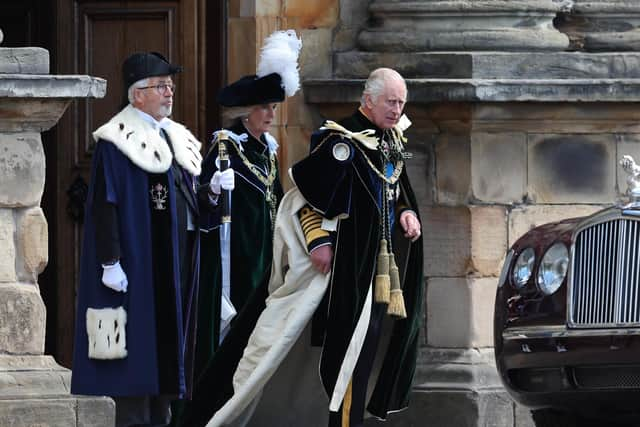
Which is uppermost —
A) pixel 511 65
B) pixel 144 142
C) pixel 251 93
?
pixel 511 65

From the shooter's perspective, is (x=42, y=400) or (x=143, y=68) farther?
(x=143, y=68)

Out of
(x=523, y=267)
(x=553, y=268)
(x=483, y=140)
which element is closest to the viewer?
(x=553, y=268)

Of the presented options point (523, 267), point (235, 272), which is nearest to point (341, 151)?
point (235, 272)

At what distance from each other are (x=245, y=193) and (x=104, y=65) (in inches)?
67.8

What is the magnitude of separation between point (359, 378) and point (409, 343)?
15.1 inches

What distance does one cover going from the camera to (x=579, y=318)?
10273mm

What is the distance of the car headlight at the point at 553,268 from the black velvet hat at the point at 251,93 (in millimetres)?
2307

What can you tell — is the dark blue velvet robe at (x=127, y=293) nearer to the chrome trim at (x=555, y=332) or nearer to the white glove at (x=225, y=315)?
the white glove at (x=225, y=315)

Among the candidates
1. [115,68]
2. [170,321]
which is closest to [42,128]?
[170,321]

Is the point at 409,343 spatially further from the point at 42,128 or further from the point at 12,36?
the point at 12,36

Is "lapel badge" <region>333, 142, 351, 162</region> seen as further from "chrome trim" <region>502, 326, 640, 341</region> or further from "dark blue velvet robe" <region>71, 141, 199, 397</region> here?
"chrome trim" <region>502, 326, 640, 341</region>

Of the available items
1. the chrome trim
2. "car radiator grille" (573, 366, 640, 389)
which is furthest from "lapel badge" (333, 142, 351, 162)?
"car radiator grille" (573, 366, 640, 389)

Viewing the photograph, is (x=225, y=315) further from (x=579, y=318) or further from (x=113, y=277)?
(x=579, y=318)

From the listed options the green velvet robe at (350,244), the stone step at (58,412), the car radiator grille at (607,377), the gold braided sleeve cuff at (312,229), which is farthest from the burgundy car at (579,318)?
the stone step at (58,412)
